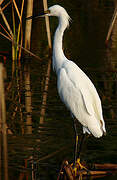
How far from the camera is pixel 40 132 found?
7383mm

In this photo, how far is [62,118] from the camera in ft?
26.7

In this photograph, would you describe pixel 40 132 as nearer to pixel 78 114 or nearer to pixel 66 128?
pixel 66 128

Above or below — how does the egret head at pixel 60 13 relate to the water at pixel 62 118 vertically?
above

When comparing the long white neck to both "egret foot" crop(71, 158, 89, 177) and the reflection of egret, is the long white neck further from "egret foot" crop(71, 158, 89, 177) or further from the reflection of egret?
A: "egret foot" crop(71, 158, 89, 177)

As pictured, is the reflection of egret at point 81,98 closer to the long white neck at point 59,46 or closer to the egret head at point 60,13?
the long white neck at point 59,46

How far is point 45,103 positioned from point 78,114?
2.58 m

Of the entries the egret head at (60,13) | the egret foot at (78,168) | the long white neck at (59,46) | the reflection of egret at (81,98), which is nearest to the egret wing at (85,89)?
the reflection of egret at (81,98)

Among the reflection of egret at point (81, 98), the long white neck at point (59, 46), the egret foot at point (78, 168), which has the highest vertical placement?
the long white neck at point (59, 46)

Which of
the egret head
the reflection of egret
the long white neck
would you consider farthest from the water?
the egret head

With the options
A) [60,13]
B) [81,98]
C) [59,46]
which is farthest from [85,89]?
[60,13]

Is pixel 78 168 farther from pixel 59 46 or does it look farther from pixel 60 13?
pixel 60 13

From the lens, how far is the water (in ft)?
20.9

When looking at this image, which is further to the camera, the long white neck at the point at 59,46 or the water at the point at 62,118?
the long white neck at the point at 59,46

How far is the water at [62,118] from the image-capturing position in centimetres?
638
